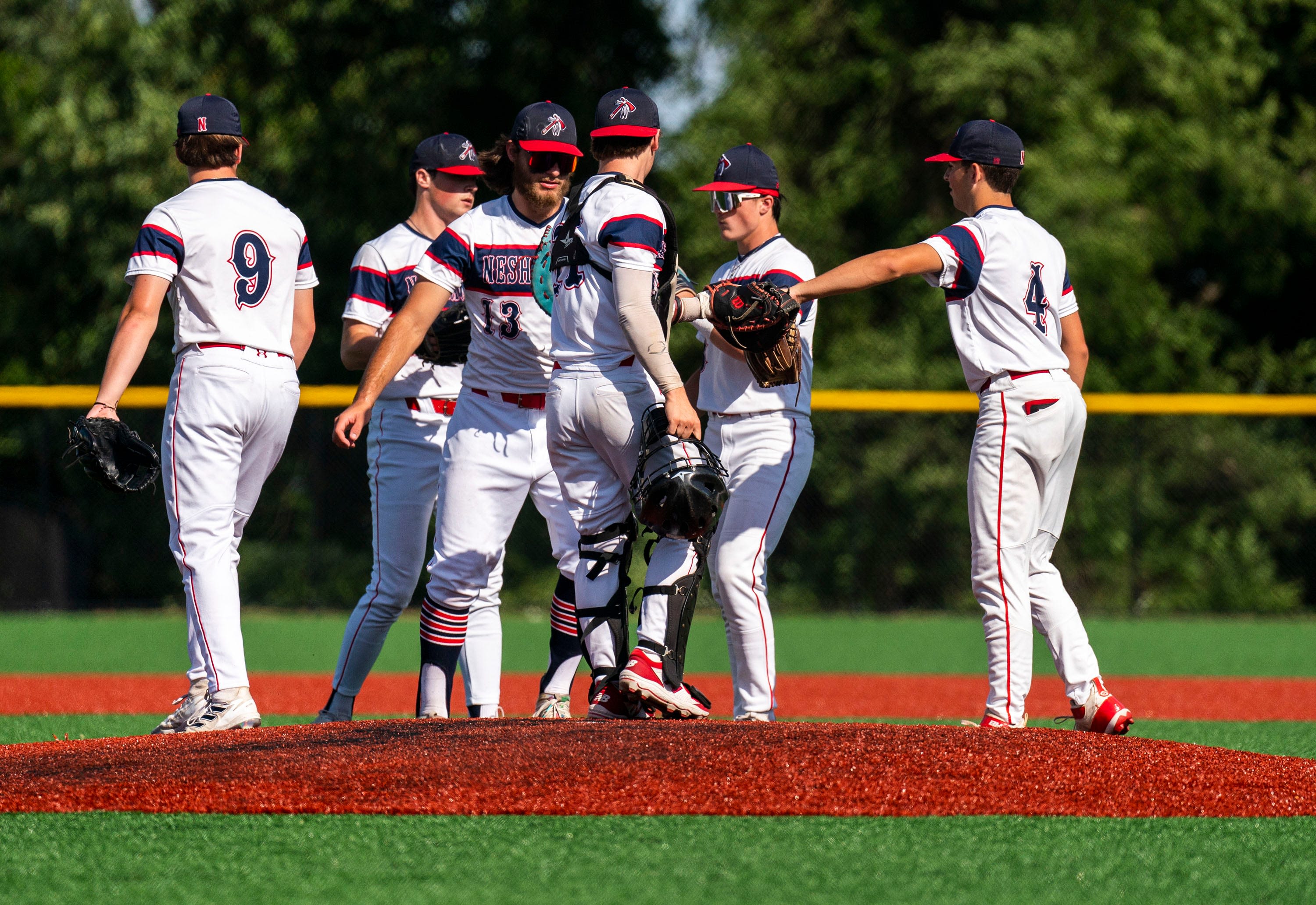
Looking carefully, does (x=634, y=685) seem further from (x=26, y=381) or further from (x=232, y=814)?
(x=26, y=381)

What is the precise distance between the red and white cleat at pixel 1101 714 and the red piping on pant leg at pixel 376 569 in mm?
2623

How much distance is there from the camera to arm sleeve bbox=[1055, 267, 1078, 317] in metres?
5.02

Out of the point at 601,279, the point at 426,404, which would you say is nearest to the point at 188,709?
the point at 426,404

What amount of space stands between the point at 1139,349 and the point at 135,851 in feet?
49.4

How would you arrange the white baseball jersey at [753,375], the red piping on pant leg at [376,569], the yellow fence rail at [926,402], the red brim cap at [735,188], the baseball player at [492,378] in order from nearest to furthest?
the baseball player at [492,378] → the white baseball jersey at [753,375] → the red brim cap at [735,188] → the red piping on pant leg at [376,569] → the yellow fence rail at [926,402]

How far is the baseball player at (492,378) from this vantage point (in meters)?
4.84

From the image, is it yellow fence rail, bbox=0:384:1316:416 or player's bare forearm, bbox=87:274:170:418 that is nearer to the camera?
player's bare forearm, bbox=87:274:170:418

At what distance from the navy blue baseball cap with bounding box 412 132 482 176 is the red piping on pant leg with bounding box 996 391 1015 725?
238 cm

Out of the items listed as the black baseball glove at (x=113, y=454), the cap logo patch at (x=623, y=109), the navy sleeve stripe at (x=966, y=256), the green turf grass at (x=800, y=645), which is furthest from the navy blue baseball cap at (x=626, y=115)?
the green turf grass at (x=800, y=645)

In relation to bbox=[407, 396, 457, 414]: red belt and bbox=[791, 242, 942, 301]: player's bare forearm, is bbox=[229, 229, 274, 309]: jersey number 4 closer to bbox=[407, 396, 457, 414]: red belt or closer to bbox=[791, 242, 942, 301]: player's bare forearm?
bbox=[407, 396, 457, 414]: red belt

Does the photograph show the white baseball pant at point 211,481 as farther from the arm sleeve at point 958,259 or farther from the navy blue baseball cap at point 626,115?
the arm sleeve at point 958,259

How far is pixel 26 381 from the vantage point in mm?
18219

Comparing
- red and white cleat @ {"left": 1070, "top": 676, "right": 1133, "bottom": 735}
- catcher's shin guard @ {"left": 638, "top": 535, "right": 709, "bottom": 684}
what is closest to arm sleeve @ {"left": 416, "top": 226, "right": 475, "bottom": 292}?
catcher's shin guard @ {"left": 638, "top": 535, "right": 709, "bottom": 684}

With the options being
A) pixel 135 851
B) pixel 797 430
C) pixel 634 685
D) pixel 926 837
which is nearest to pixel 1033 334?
pixel 797 430
